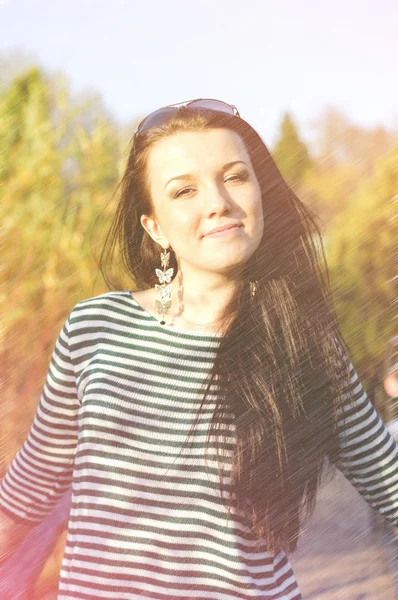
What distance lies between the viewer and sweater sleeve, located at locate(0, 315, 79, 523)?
2.79 feet

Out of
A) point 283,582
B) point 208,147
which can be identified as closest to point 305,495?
point 283,582

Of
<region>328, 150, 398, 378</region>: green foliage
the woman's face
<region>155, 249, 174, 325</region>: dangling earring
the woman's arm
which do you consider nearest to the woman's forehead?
the woman's face

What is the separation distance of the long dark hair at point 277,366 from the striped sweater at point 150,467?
0.02 m

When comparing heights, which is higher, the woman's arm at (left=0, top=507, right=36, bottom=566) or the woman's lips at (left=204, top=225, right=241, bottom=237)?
the woman's lips at (left=204, top=225, right=241, bottom=237)

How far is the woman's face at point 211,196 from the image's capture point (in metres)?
0.73

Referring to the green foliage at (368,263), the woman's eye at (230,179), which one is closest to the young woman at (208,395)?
the woman's eye at (230,179)

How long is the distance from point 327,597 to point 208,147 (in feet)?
2.18

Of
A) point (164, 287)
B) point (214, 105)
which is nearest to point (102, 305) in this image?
point (164, 287)

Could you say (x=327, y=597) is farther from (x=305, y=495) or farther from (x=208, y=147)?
(x=208, y=147)

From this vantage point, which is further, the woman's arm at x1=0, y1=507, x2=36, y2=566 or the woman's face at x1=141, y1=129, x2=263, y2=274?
the woman's arm at x1=0, y1=507, x2=36, y2=566

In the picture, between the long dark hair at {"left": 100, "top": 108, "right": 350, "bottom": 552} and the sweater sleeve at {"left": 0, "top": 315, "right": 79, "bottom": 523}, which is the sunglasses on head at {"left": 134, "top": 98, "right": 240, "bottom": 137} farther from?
the sweater sleeve at {"left": 0, "top": 315, "right": 79, "bottom": 523}

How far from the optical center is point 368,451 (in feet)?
2.56

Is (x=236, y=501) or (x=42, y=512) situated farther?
(x=42, y=512)

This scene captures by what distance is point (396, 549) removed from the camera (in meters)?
0.98
